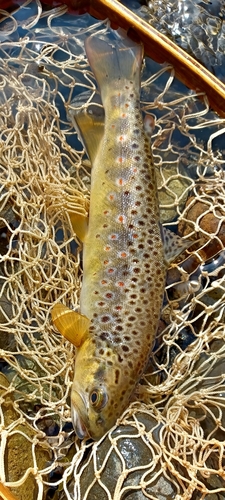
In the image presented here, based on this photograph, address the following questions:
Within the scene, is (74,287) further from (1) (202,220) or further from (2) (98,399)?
(1) (202,220)

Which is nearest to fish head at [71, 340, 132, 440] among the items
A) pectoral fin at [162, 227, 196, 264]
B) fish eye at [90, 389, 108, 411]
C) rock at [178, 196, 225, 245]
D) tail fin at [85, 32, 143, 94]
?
fish eye at [90, 389, 108, 411]

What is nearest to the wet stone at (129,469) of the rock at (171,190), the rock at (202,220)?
the rock at (202,220)

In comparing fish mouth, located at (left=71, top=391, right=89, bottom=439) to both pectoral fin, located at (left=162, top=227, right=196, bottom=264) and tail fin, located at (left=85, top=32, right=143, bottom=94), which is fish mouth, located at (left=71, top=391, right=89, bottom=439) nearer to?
A: pectoral fin, located at (left=162, top=227, right=196, bottom=264)

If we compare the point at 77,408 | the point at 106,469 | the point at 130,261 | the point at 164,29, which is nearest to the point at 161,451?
the point at 106,469

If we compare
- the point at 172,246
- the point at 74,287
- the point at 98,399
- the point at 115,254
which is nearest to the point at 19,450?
the point at 98,399

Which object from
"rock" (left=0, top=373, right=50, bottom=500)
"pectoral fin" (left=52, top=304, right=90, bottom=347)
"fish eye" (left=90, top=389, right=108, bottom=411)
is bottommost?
"rock" (left=0, top=373, right=50, bottom=500)

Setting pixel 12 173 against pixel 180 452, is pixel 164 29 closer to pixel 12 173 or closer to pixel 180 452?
pixel 12 173

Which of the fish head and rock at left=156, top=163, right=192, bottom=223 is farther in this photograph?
rock at left=156, top=163, right=192, bottom=223
